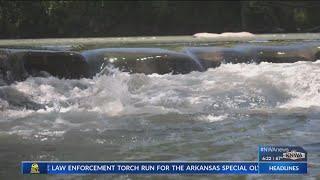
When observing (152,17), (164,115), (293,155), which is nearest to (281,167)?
(293,155)

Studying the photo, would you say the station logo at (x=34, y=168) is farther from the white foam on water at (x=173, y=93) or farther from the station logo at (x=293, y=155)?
the white foam on water at (x=173, y=93)

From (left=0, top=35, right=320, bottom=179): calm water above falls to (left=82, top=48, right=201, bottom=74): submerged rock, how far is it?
28 centimetres

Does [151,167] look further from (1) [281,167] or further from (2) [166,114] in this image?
(2) [166,114]

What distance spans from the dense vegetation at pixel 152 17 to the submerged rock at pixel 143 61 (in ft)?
47.1

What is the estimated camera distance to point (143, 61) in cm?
1132

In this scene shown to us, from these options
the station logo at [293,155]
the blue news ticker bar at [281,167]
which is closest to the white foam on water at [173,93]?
the blue news ticker bar at [281,167]

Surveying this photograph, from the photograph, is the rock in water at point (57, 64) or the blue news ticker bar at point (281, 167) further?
the rock in water at point (57, 64)

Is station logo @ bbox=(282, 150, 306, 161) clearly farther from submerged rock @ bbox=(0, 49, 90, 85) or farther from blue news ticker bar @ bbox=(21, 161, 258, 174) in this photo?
submerged rock @ bbox=(0, 49, 90, 85)

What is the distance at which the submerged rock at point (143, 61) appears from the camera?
36.9 ft

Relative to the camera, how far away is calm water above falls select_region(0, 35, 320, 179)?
6.16 m

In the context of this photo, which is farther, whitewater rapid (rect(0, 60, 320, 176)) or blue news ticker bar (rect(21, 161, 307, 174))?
whitewater rapid (rect(0, 60, 320, 176))

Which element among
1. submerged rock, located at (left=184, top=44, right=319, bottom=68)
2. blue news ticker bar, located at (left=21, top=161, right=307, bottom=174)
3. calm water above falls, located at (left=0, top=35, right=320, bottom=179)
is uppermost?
submerged rock, located at (left=184, top=44, right=319, bottom=68)

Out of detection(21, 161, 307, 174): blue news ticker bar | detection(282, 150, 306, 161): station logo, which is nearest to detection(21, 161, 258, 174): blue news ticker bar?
detection(21, 161, 307, 174): blue news ticker bar

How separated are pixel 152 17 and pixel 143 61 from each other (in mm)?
16489
